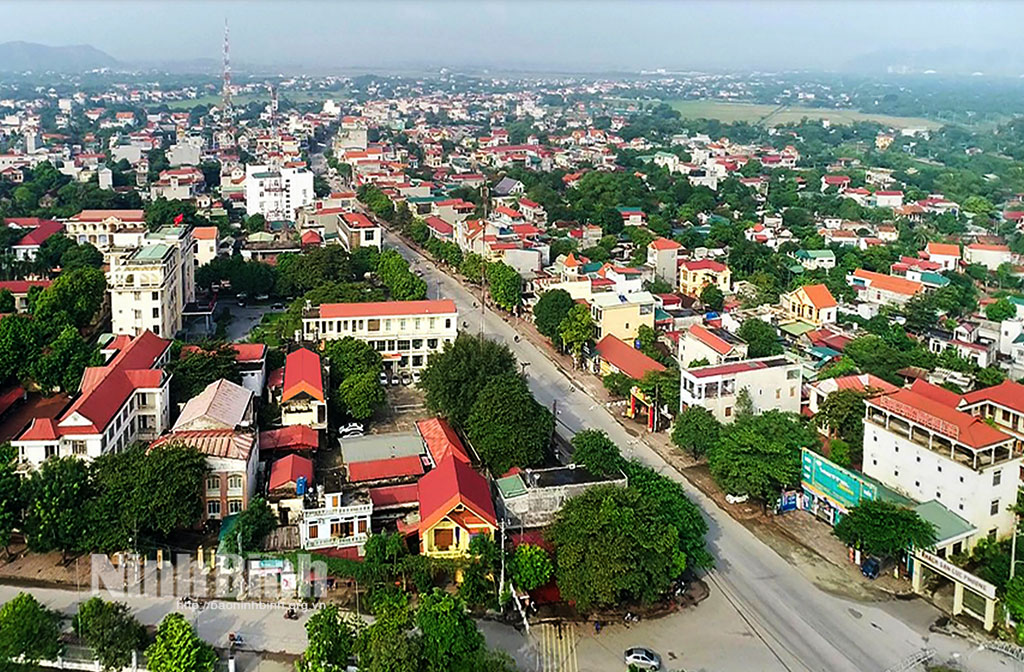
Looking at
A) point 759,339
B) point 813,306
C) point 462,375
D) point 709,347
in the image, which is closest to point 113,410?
point 462,375

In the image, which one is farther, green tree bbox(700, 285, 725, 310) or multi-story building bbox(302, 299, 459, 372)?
green tree bbox(700, 285, 725, 310)

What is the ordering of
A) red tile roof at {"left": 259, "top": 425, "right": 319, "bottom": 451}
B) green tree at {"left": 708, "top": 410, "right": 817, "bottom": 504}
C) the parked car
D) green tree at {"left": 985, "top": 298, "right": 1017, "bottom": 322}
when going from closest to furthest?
1. the parked car
2. green tree at {"left": 708, "top": 410, "right": 817, "bottom": 504}
3. red tile roof at {"left": 259, "top": 425, "right": 319, "bottom": 451}
4. green tree at {"left": 985, "top": 298, "right": 1017, "bottom": 322}

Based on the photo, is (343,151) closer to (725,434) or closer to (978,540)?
(725,434)

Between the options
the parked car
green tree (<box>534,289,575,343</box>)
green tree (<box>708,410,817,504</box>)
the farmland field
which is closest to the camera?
the parked car

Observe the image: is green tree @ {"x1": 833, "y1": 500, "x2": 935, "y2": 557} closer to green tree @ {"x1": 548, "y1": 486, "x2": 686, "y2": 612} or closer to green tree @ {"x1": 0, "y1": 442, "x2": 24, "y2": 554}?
green tree @ {"x1": 548, "y1": 486, "x2": 686, "y2": 612}

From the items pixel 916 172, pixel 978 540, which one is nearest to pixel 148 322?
pixel 978 540

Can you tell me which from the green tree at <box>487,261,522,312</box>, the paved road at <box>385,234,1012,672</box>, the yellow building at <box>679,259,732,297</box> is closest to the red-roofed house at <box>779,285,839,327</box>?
the yellow building at <box>679,259,732,297</box>

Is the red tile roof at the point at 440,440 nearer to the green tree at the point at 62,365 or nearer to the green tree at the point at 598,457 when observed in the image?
the green tree at the point at 598,457
